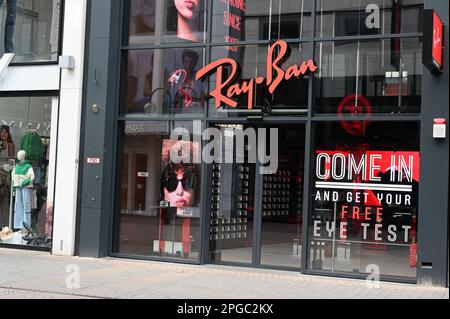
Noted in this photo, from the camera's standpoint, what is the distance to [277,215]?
1135 centimetres

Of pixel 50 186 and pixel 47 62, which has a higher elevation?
pixel 47 62

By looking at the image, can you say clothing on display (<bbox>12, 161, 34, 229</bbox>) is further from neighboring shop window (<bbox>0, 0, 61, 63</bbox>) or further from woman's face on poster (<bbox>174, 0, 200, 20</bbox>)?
woman's face on poster (<bbox>174, 0, 200, 20</bbox>)

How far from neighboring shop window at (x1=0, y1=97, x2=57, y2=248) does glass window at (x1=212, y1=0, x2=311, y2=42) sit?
3919 mm

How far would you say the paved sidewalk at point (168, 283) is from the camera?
901 centimetres

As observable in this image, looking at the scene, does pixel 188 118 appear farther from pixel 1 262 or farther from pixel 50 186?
pixel 1 262

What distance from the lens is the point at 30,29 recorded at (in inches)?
536

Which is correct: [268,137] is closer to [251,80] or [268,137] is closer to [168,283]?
[251,80]

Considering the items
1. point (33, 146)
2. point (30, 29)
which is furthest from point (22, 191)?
point (30, 29)

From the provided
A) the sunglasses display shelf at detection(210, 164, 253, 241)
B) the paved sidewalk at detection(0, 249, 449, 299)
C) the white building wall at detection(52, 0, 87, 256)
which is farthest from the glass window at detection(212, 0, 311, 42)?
the paved sidewalk at detection(0, 249, 449, 299)

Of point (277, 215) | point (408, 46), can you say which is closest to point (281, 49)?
point (408, 46)

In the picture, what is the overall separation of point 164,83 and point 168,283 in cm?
419
